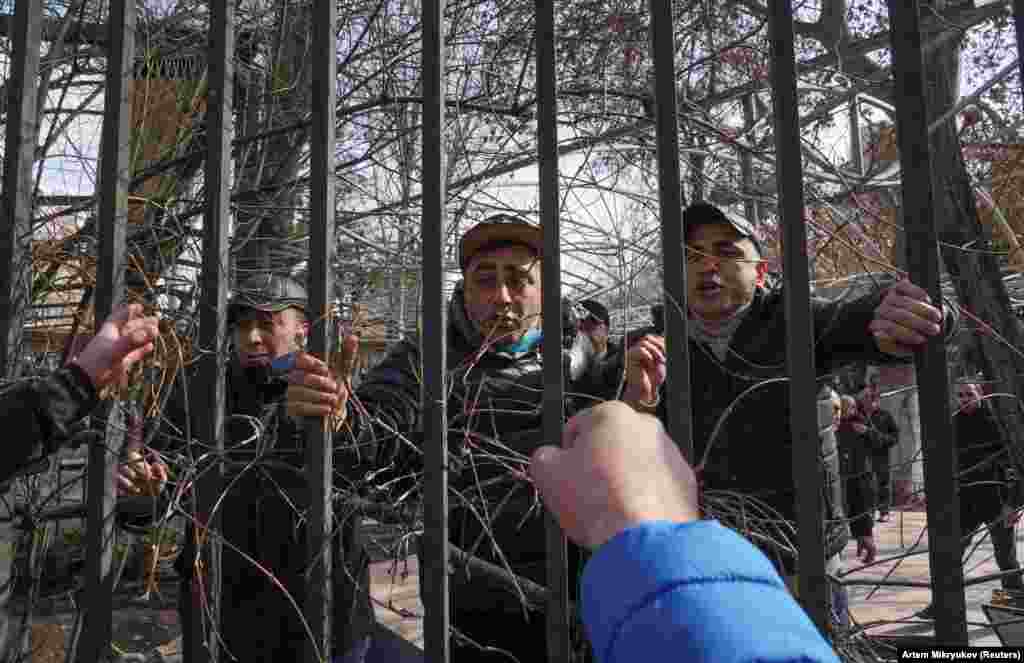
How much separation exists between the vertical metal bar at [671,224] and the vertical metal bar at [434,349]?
33 centimetres

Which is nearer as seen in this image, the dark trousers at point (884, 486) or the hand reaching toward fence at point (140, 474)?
the dark trousers at point (884, 486)

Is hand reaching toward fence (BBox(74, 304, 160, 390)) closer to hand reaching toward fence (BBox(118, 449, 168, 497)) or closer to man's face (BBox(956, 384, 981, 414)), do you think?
hand reaching toward fence (BBox(118, 449, 168, 497))

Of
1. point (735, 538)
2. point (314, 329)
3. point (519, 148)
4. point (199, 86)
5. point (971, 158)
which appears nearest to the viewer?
point (735, 538)

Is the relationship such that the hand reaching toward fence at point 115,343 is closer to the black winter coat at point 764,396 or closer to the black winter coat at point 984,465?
the black winter coat at point 764,396

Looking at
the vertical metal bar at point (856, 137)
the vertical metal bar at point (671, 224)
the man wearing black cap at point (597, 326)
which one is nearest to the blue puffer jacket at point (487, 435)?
the man wearing black cap at point (597, 326)

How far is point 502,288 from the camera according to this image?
2.05m

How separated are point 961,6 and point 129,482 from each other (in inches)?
165

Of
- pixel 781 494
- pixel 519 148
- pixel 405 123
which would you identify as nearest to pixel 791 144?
pixel 781 494

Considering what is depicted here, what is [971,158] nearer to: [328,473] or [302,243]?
[302,243]

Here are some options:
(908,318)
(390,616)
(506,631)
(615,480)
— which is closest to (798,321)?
(908,318)

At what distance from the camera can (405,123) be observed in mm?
2475

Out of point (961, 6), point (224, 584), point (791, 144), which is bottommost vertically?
point (224, 584)

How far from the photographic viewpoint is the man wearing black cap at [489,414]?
1718 mm

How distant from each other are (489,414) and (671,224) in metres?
0.85
